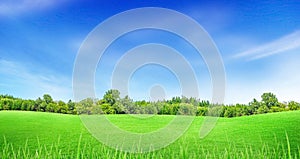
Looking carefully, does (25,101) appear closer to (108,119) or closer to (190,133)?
(108,119)

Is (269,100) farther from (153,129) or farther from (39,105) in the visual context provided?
(39,105)

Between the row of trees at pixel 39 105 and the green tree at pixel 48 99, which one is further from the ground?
the green tree at pixel 48 99

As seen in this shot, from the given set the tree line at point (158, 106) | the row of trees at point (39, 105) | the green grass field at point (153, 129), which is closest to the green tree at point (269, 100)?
the tree line at point (158, 106)

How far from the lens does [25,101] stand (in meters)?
10.3

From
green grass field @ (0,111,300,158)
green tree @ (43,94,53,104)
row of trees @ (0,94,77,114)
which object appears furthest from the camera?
green tree @ (43,94,53,104)

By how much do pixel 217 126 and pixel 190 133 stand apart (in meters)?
0.91

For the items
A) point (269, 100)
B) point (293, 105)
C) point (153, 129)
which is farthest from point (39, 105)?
point (293, 105)

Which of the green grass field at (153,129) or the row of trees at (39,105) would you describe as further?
the row of trees at (39,105)

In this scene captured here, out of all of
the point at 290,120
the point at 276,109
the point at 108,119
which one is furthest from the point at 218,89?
the point at 276,109

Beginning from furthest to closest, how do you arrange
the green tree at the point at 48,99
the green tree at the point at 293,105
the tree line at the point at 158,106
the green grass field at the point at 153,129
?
the green tree at the point at 293,105
the green tree at the point at 48,99
the tree line at the point at 158,106
the green grass field at the point at 153,129

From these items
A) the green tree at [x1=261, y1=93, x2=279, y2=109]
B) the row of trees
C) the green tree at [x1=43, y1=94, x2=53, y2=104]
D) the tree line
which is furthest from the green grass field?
the green tree at [x1=261, y1=93, x2=279, y2=109]

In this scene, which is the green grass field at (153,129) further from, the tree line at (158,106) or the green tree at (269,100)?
the green tree at (269,100)

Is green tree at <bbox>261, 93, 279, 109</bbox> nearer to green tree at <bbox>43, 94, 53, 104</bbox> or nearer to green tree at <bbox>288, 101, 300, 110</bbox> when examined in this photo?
green tree at <bbox>288, 101, 300, 110</bbox>

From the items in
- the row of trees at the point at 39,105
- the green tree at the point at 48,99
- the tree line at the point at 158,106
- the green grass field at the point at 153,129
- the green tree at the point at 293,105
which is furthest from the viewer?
the green tree at the point at 293,105
